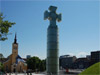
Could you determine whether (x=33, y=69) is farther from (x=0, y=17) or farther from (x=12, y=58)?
(x=0, y=17)

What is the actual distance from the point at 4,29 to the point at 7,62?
5171 cm

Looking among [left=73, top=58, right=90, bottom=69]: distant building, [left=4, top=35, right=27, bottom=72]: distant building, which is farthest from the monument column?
[left=73, top=58, right=90, bottom=69]: distant building

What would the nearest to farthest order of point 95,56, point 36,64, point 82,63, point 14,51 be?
point 36,64, point 14,51, point 95,56, point 82,63

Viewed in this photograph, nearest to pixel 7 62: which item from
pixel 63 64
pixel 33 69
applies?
pixel 33 69

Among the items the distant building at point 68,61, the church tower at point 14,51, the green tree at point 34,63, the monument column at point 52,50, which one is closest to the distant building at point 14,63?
the church tower at point 14,51

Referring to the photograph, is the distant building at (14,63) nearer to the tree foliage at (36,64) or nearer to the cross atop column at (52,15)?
the tree foliage at (36,64)

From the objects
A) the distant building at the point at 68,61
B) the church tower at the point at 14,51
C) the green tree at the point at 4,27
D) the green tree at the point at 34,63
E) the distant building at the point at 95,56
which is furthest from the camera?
the distant building at the point at 68,61

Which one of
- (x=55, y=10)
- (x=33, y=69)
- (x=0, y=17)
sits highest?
(x=55, y=10)

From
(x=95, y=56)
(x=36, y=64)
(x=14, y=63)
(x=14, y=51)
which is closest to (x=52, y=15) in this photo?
(x=36, y=64)

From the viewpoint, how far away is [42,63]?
6119 cm

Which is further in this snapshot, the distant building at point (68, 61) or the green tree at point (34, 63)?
the distant building at point (68, 61)

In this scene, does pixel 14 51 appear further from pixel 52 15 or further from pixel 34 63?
pixel 52 15

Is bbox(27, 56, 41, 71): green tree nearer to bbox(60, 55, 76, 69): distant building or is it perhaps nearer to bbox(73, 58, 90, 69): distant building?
bbox(73, 58, 90, 69): distant building

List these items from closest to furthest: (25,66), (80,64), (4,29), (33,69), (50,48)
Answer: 1. (4,29)
2. (50,48)
3. (33,69)
4. (25,66)
5. (80,64)
